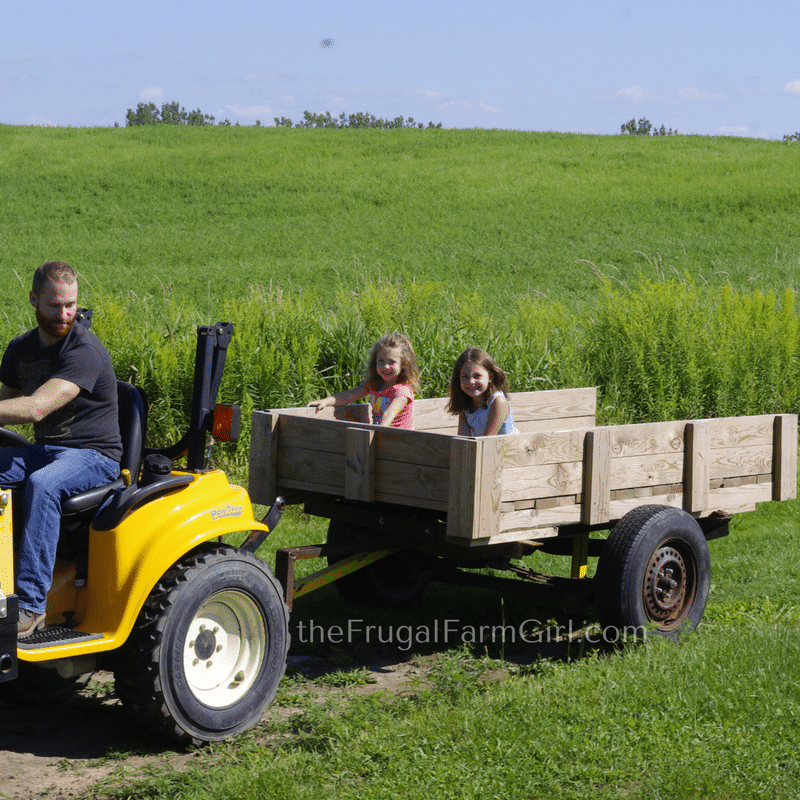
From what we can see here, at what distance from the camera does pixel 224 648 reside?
14.4 feet

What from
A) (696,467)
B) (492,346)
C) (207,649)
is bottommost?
(207,649)

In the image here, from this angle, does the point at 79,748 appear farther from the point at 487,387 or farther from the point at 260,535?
the point at 487,387

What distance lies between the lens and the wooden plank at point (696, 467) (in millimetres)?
5496

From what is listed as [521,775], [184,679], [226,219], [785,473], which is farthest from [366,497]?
[226,219]

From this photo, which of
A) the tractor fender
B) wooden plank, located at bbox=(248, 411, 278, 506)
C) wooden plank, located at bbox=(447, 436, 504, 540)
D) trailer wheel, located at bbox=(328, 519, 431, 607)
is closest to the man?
the tractor fender

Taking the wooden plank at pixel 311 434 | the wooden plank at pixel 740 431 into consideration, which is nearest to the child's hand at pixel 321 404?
the wooden plank at pixel 311 434

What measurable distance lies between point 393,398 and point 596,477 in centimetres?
139

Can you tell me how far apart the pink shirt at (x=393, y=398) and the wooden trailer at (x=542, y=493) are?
→ 0.36m

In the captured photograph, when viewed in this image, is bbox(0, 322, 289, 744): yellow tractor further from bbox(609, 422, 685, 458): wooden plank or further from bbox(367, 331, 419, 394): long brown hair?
bbox(609, 422, 685, 458): wooden plank

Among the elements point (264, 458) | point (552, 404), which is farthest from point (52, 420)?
point (552, 404)

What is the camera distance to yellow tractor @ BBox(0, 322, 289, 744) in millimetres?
3953

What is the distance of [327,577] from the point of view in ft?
16.7

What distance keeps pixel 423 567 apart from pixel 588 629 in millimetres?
1058

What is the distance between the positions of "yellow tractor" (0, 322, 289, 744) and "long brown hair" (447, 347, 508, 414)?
5.34 feet
